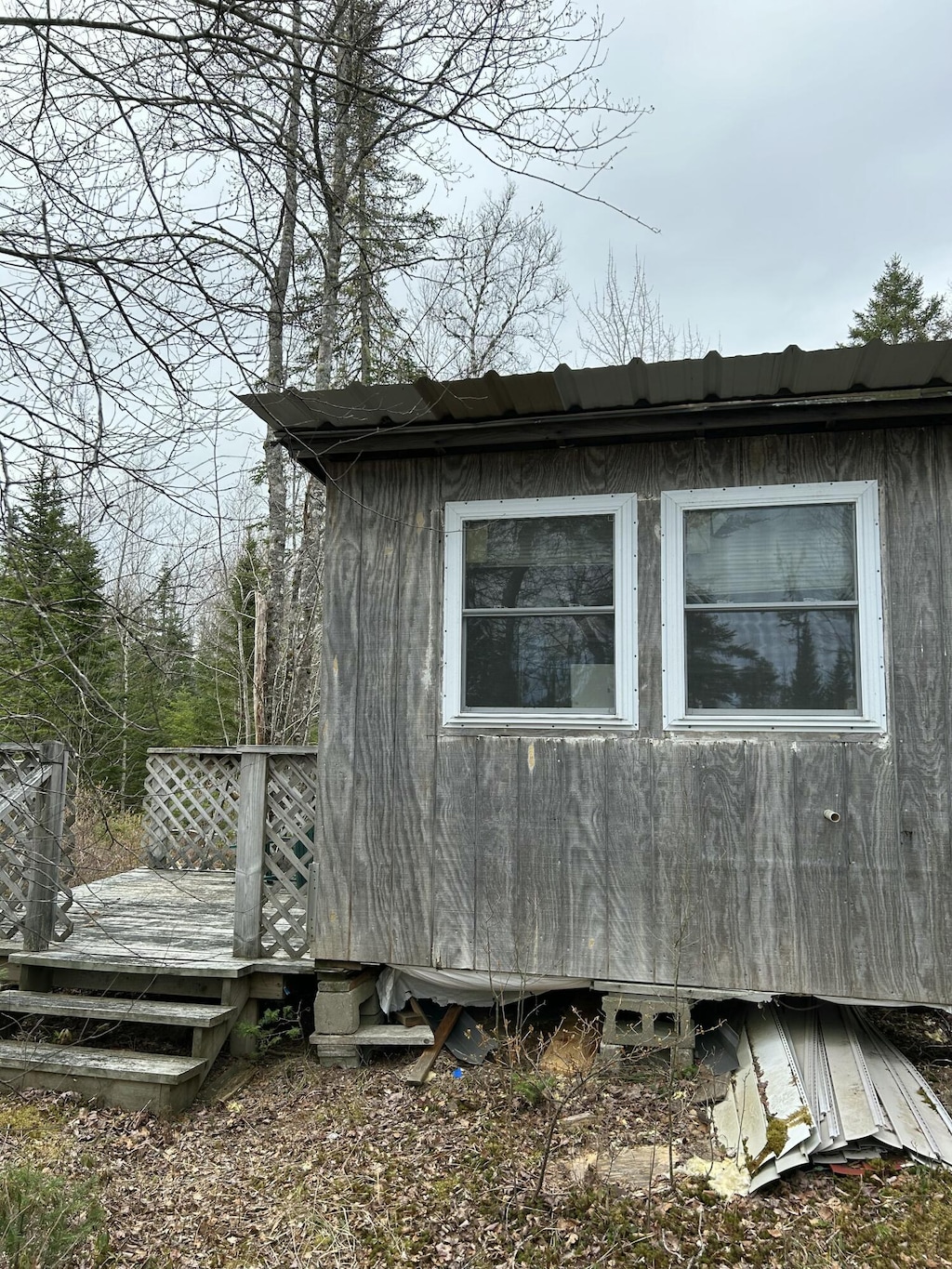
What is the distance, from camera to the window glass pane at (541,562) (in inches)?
164

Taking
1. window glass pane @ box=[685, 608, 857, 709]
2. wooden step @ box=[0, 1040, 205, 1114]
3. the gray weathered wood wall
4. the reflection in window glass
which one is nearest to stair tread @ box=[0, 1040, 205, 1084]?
wooden step @ box=[0, 1040, 205, 1114]

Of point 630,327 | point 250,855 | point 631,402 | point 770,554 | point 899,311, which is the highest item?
point 899,311

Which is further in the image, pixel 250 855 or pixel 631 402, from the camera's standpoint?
pixel 250 855

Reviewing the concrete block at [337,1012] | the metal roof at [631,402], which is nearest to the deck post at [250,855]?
the concrete block at [337,1012]

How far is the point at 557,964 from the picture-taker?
159 inches

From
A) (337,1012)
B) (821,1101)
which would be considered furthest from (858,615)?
(337,1012)

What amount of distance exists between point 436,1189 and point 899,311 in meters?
23.3

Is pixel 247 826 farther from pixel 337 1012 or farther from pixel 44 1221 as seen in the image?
pixel 44 1221

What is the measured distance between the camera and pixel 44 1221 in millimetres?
2873

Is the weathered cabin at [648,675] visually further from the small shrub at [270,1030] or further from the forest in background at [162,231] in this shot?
the forest in background at [162,231]

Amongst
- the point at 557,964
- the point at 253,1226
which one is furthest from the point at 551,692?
the point at 253,1226

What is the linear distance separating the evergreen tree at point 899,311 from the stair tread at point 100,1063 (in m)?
21.7

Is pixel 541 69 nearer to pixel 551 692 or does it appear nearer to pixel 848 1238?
pixel 551 692

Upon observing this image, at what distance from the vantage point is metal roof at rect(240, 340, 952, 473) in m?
3.52
